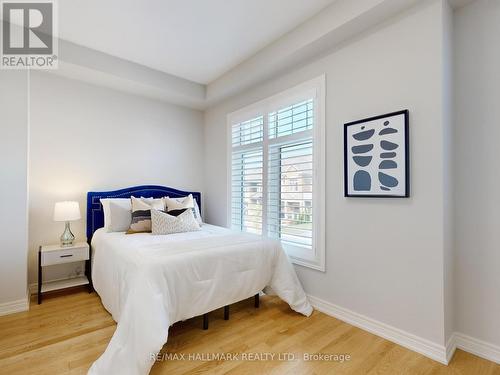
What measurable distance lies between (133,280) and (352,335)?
69.6 inches

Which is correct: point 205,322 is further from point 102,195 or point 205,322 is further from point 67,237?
point 102,195

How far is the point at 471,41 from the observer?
6.27ft

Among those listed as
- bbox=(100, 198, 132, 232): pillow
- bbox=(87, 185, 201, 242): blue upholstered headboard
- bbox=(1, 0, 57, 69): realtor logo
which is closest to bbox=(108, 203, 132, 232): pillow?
bbox=(100, 198, 132, 232): pillow

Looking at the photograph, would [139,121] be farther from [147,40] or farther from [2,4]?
[2,4]

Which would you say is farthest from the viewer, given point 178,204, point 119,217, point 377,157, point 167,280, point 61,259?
point 178,204

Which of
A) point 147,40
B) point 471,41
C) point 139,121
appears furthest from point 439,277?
point 139,121

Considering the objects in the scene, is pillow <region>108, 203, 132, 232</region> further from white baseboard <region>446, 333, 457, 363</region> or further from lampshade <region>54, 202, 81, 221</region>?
white baseboard <region>446, 333, 457, 363</region>

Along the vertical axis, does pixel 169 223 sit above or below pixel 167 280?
above

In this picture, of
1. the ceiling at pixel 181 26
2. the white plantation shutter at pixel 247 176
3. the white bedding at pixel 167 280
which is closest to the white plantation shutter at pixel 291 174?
the white plantation shutter at pixel 247 176

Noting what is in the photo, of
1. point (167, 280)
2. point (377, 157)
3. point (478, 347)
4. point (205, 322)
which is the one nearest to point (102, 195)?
point (167, 280)

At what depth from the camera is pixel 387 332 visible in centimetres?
207

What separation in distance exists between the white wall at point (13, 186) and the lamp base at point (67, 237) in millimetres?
389

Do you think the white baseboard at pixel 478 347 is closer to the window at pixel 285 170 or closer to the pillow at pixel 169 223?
the window at pixel 285 170

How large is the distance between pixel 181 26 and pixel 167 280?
7.60ft
